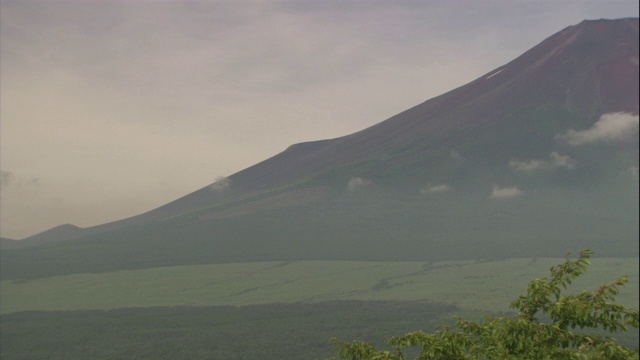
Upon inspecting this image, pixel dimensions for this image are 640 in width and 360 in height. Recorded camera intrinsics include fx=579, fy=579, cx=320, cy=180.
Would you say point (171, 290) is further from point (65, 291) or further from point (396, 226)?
point (396, 226)

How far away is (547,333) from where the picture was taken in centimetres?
909

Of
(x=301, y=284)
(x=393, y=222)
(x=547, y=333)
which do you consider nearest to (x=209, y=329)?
(x=301, y=284)

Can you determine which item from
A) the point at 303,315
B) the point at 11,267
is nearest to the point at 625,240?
the point at 303,315

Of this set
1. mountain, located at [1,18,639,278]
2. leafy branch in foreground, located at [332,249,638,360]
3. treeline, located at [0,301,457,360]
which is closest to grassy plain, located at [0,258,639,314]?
treeline, located at [0,301,457,360]

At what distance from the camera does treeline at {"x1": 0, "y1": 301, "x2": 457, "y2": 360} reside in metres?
66.6

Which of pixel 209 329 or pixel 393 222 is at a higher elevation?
pixel 393 222

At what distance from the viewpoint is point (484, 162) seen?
199500mm

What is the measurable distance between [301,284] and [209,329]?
3228cm

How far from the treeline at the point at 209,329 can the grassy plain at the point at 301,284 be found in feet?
19.3

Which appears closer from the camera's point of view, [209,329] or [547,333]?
[547,333]

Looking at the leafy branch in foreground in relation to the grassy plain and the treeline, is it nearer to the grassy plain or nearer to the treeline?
the treeline

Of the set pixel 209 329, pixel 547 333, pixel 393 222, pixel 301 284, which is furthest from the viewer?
pixel 393 222

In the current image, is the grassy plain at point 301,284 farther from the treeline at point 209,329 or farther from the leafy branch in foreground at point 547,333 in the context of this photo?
the leafy branch in foreground at point 547,333

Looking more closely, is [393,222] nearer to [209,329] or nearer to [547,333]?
[209,329]
